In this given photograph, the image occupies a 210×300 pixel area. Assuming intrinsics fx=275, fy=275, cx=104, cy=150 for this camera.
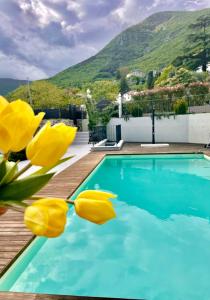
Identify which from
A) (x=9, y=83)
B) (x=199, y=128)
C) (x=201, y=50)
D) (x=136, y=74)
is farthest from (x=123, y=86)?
(x=9, y=83)

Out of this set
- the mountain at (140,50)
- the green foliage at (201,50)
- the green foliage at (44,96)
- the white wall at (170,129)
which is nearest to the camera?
the white wall at (170,129)

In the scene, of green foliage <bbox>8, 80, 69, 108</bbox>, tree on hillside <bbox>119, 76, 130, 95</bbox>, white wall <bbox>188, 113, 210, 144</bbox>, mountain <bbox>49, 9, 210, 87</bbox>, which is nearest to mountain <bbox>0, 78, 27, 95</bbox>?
mountain <bbox>49, 9, 210, 87</bbox>

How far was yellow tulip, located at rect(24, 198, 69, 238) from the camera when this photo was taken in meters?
0.35

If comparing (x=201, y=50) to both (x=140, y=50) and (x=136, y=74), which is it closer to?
(x=136, y=74)

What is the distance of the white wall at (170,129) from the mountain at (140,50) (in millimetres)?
36561

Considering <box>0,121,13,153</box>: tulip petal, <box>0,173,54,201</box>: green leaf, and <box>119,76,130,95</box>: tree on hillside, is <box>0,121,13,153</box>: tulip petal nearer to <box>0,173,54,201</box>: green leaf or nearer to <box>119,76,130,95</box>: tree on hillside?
<box>0,173,54,201</box>: green leaf

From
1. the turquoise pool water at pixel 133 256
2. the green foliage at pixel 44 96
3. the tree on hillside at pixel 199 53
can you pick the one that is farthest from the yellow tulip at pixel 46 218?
the tree on hillside at pixel 199 53

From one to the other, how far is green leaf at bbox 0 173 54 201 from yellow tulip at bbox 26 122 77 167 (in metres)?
0.02

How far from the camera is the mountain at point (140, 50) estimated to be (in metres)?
57.4

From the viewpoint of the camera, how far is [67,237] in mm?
4656

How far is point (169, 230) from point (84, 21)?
65.8 metres

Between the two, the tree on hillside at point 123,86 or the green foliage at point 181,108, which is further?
the tree on hillside at point 123,86

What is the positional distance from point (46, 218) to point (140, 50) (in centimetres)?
7288

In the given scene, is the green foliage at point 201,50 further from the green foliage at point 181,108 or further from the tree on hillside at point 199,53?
the green foliage at point 181,108
